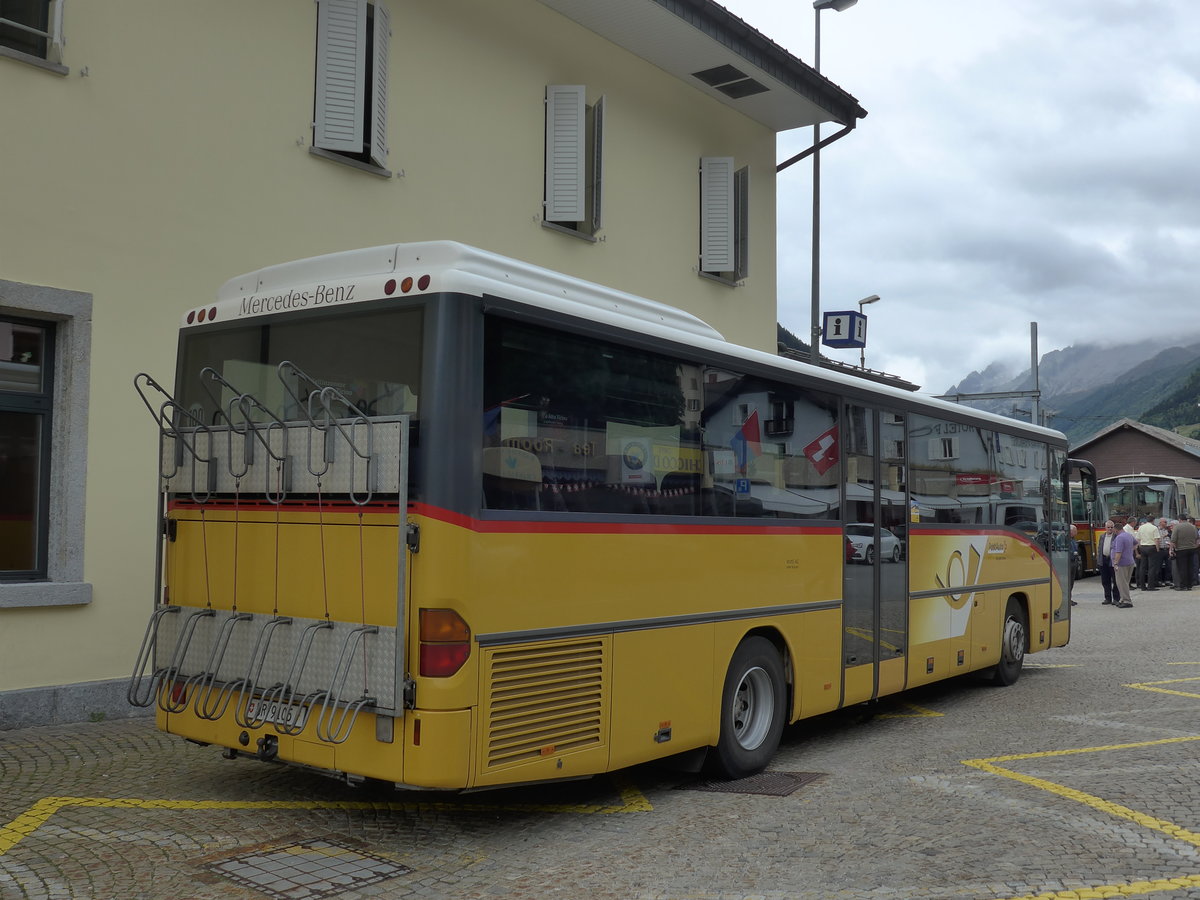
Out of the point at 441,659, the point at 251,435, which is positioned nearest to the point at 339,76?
the point at 251,435

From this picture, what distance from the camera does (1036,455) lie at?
484 inches

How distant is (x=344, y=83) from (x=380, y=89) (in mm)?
490

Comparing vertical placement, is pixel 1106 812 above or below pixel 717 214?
below

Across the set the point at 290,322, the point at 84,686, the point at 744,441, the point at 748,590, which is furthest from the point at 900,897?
the point at 84,686

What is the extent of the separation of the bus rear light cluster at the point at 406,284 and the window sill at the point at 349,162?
5871 millimetres

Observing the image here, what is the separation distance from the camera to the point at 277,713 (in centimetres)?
577

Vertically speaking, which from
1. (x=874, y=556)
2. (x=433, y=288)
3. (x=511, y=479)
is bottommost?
(x=874, y=556)

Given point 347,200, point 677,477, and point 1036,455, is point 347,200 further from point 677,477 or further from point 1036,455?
point 1036,455

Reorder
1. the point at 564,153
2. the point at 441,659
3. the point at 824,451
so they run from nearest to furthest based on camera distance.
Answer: the point at 441,659, the point at 824,451, the point at 564,153

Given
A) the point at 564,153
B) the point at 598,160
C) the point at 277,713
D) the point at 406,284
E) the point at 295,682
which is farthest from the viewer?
the point at 598,160

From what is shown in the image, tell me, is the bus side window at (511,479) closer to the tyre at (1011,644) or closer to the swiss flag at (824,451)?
the swiss flag at (824,451)

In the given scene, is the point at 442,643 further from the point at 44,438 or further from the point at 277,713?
the point at 44,438

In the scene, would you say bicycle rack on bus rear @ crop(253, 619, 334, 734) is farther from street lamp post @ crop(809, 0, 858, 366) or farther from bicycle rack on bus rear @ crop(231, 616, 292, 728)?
street lamp post @ crop(809, 0, 858, 366)

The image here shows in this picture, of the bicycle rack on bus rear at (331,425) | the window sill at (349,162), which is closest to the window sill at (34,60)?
the window sill at (349,162)
